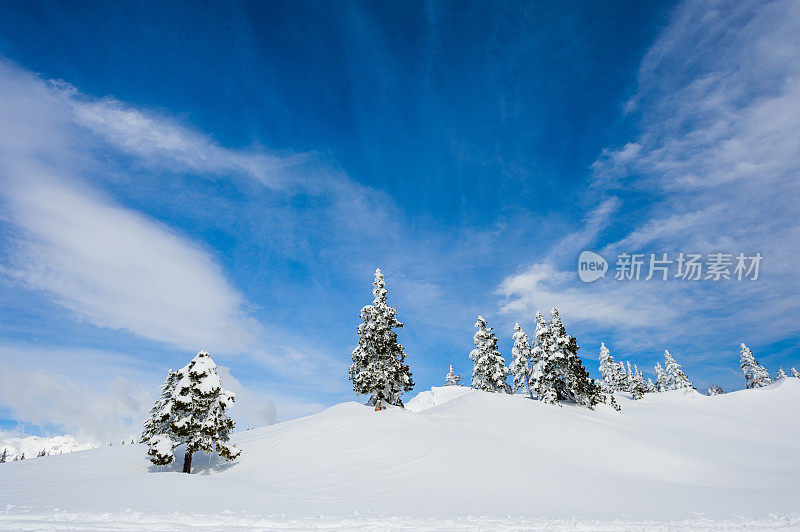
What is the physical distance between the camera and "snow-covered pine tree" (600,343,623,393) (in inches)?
3258

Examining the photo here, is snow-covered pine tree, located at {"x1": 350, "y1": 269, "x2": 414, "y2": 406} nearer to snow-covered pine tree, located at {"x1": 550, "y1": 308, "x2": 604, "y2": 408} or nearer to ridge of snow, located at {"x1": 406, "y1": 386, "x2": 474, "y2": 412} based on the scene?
snow-covered pine tree, located at {"x1": 550, "y1": 308, "x2": 604, "y2": 408}

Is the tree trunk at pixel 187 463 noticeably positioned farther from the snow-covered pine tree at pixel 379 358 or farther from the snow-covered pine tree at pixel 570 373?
the snow-covered pine tree at pixel 570 373

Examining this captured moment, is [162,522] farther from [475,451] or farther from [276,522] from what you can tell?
[475,451]

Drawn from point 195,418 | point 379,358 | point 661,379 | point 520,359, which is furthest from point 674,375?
point 195,418

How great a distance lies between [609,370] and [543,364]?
46303 mm

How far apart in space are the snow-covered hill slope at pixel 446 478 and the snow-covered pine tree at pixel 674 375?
46.7m

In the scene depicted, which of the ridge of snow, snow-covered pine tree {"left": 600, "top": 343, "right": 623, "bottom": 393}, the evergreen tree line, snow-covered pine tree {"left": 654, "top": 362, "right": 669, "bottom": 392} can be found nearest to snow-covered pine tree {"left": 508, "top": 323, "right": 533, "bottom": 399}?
the evergreen tree line

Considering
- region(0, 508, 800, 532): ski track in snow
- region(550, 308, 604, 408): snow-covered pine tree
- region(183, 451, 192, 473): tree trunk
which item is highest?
region(550, 308, 604, 408): snow-covered pine tree

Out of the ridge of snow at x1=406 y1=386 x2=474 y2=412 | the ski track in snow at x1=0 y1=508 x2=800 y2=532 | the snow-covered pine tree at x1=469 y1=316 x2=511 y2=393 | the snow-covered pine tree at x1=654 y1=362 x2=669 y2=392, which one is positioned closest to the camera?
the ski track in snow at x1=0 y1=508 x2=800 y2=532

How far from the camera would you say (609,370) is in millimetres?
83938

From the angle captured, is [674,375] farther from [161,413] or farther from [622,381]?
[161,413]

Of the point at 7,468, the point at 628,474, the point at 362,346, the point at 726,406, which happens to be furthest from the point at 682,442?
the point at 7,468

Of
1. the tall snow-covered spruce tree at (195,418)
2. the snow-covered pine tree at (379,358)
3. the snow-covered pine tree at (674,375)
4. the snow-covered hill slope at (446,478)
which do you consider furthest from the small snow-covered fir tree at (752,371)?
the tall snow-covered spruce tree at (195,418)

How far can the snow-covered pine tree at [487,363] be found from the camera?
54.8 metres
